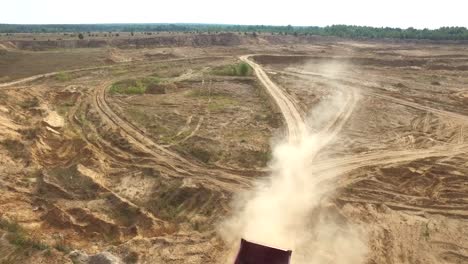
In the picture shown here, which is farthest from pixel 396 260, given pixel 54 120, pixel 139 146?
pixel 54 120

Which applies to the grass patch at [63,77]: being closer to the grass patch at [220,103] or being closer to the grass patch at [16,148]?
the grass patch at [220,103]

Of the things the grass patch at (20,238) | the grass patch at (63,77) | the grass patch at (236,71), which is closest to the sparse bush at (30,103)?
the grass patch at (63,77)

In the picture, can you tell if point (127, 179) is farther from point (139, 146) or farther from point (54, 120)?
point (54, 120)

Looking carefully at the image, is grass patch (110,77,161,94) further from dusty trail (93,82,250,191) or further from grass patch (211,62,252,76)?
grass patch (211,62,252,76)

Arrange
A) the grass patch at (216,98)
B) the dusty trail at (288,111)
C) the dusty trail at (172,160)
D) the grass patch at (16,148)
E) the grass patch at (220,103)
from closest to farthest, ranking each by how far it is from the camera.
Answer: the dusty trail at (172,160)
the grass patch at (16,148)
the dusty trail at (288,111)
the grass patch at (220,103)
the grass patch at (216,98)

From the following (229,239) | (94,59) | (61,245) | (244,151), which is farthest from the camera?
(94,59)
